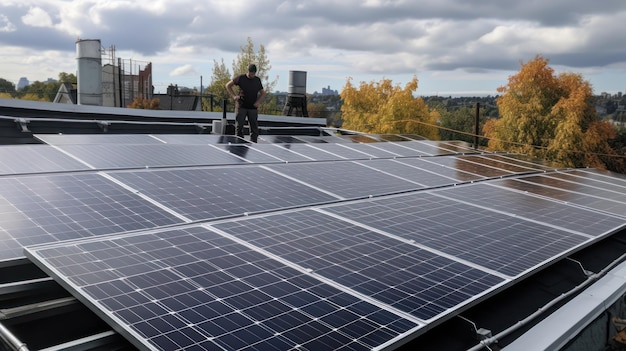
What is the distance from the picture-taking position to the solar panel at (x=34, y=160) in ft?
26.5

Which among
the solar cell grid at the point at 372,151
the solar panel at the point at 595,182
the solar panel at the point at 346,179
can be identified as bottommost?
the solar panel at the point at 595,182

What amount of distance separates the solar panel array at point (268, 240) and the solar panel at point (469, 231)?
4cm

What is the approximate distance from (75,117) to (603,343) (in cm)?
2354

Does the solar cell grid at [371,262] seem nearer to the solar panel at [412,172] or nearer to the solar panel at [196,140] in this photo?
the solar panel at [412,172]

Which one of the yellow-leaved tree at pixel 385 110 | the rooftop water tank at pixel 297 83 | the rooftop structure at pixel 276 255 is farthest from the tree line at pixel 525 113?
the rooftop structure at pixel 276 255

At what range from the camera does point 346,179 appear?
1051cm

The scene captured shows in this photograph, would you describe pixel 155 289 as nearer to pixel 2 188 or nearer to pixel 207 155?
pixel 2 188

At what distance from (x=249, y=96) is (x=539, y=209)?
912 cm

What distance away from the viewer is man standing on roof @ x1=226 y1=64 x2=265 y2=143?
1538 centimetres

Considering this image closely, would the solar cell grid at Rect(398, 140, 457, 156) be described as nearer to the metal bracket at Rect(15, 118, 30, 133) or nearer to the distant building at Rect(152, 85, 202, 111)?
the metal bracket at Rect(15, 118, 30, 133)

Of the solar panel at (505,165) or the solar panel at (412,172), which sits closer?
the solar panel at (412,172)

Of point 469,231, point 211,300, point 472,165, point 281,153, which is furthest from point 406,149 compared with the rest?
point 211,300

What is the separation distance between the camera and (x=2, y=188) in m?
6.82

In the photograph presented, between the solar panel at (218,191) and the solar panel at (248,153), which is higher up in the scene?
the solar panel at (248,153)
